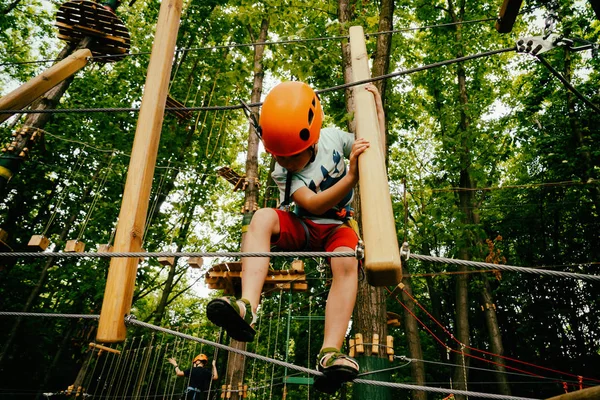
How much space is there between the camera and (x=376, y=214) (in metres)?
1.30

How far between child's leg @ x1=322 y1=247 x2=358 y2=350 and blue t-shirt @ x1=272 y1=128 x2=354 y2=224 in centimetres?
27

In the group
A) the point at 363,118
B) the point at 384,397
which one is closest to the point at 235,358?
the point at 384,397

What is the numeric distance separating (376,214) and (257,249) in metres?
0.74

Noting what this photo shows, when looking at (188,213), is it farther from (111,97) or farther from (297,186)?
(297,186)

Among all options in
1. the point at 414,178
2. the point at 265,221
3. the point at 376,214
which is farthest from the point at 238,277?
the point at 414,178

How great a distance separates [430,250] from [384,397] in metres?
14.0

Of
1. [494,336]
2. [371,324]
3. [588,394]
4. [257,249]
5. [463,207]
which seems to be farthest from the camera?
[463,207]

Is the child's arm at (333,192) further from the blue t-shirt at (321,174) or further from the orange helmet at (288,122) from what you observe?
the orange helmet at (288,122)

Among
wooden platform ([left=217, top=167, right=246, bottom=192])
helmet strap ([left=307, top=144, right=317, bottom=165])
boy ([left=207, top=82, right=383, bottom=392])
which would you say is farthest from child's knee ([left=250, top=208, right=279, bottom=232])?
wooden platform ([left=217, top=167, right=246, bottom=192])

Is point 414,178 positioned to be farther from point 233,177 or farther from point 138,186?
point 138,186

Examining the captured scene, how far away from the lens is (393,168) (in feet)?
44.3

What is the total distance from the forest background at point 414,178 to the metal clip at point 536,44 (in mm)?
5816

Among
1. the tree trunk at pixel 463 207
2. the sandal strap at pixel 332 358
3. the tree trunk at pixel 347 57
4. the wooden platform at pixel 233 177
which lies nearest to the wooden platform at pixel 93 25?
the tree trunk at pixel 347 57

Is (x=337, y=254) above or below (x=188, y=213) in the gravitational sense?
below
